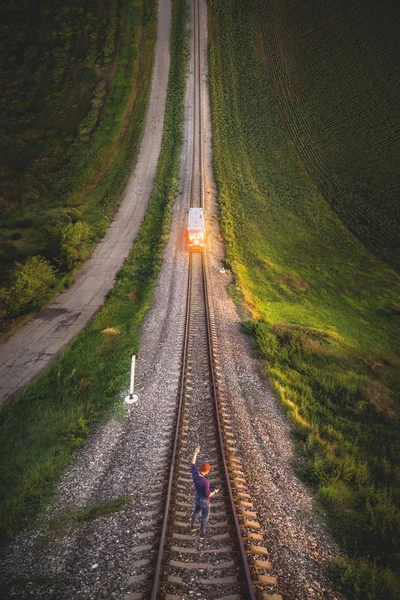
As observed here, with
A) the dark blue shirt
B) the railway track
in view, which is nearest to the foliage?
the railway track

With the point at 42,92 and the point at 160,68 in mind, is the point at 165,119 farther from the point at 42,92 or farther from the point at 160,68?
the point at 42,92

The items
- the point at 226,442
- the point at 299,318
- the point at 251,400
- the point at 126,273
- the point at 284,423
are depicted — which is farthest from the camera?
the point at 126,273

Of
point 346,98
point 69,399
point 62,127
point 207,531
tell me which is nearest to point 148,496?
point 207,531

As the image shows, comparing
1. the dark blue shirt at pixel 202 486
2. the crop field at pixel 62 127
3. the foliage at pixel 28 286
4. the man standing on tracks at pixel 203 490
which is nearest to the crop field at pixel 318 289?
the man standing on tracks at pixel 203 490

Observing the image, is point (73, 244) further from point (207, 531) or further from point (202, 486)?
point (207, 531)

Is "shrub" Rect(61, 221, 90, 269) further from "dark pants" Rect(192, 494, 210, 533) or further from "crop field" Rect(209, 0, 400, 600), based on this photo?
"dark pants" Rect(192, 494, 210, 533)

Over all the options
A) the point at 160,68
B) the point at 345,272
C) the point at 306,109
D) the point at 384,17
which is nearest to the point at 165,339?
the point at 345,272
